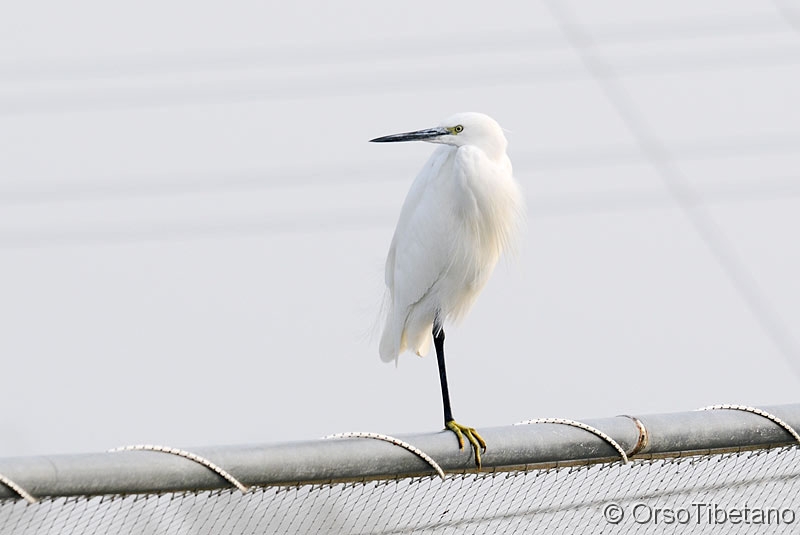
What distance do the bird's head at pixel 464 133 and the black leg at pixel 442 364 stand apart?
2.14 feet

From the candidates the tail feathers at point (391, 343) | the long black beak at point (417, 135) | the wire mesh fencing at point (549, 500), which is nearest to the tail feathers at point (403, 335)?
the tail feathers at point (391, 343)

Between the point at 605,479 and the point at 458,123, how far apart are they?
1.69m

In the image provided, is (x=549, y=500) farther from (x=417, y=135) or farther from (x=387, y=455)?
(x=417, y=135)

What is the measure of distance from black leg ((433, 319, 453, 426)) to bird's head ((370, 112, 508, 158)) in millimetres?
652

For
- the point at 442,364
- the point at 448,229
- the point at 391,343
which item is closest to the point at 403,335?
the point at 391,343

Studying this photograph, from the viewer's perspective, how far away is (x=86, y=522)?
1.93m

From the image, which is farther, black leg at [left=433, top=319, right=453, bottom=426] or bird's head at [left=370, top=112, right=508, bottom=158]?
bird's head at [left=370, top=112, right=508, bottom=158]

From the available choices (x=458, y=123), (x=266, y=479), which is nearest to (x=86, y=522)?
(x=266, y=479)

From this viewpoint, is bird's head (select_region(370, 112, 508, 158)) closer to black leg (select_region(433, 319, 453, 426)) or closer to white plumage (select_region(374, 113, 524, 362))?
white plumage (select_region(374, 113, 524, 362))

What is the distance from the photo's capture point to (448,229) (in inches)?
159

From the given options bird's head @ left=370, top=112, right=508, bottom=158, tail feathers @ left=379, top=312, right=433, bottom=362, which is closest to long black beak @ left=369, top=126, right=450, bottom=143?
bird's head @ left=370, top=112, right=508, bottom=158

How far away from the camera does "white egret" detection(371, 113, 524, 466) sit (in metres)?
3.91

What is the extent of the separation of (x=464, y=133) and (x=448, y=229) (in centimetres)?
35

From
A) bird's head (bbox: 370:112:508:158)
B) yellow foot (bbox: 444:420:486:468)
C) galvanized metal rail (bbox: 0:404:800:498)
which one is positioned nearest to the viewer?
galvanized metal rail (bbox: 0:404:800:498)
